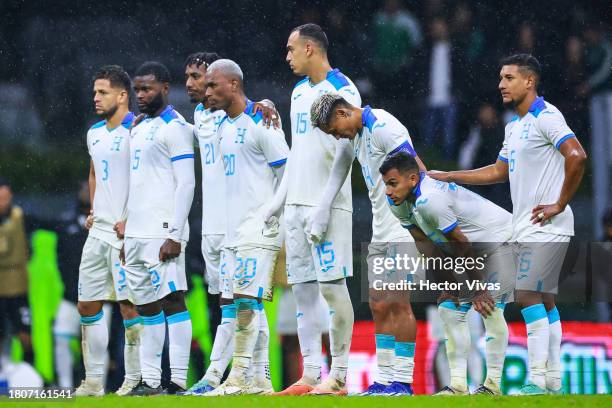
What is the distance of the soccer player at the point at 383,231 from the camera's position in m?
6.37

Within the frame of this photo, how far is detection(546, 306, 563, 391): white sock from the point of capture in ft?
21.9

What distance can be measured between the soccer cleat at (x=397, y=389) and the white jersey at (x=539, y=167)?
1.01 m

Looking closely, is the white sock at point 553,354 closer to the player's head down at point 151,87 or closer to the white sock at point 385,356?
the white sock at point 385,356

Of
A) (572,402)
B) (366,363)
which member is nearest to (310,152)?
(572,402)

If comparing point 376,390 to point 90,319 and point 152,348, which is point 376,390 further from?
point 90,319

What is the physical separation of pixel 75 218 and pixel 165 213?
2.61 m

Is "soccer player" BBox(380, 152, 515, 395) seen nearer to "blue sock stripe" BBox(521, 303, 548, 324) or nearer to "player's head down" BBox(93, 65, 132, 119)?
"blue sock stripe" BBox(521, 303, 548, 324)

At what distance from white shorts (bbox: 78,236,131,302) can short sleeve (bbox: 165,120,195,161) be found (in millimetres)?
687

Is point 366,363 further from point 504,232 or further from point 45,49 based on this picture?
point 45,49

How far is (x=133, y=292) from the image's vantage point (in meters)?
7.29

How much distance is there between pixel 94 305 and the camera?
296 inches

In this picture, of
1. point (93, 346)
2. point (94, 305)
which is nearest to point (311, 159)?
point (94, 305)

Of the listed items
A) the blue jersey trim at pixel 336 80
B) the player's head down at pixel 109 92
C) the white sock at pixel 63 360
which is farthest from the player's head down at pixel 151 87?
Result: the white sock at pixel 63 360

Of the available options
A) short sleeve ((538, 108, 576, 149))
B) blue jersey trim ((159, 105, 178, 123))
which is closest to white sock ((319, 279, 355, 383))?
short sleeve ((538, 108, 576, 149))
